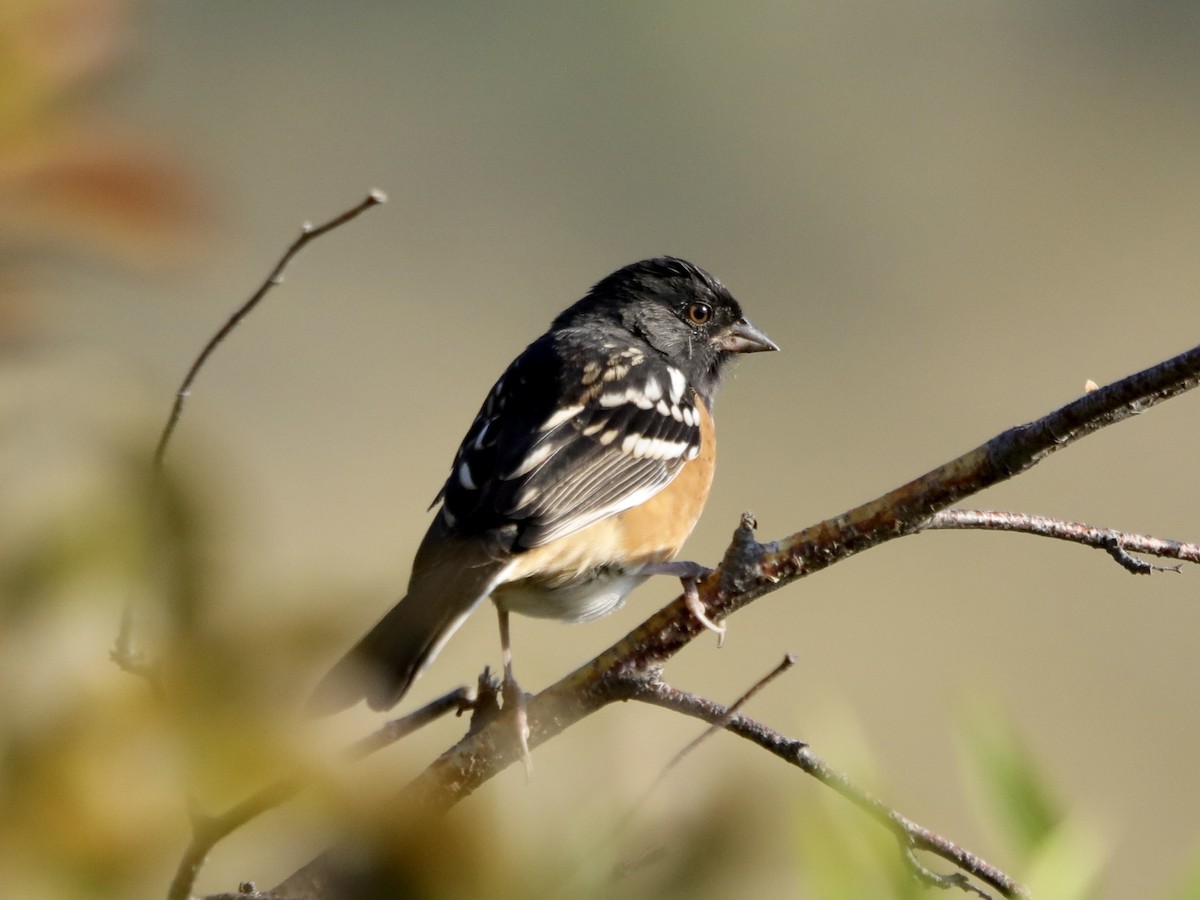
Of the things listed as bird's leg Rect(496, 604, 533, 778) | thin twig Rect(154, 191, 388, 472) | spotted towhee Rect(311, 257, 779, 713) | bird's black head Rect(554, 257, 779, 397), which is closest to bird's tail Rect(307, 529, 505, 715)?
spotted towhee Rect(311, 257, 779, 713)

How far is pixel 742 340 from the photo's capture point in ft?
12.6

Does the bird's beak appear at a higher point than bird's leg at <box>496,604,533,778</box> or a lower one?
higher

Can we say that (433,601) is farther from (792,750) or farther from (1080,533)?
(1080,533)

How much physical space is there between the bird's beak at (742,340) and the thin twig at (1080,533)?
2.29 metres

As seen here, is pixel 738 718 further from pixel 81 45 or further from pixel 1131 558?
pixel 81 45

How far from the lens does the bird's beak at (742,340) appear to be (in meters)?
3.82

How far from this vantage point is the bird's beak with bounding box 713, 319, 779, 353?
382 cm

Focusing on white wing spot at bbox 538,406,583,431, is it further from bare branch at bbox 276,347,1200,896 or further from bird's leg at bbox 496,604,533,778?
bare branch at bbox 276,347,1200,896

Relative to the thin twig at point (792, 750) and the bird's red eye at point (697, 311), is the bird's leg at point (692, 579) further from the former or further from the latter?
the bird's red eye at point (697, 311)

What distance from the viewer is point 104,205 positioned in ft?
1.92

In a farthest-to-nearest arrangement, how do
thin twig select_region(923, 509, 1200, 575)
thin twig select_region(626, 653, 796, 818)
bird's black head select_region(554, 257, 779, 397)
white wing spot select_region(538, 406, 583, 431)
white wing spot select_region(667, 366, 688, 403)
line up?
bird's black head select_region(554, 257, 779, 397) → white wing spot select_region(667, 366, 688, 403) → white wing spot select_region(538, 406, 583, 431) → thin twig select_region(923, 509, 1200, 575) → thin twig select_region(626, 653, 796, 818)

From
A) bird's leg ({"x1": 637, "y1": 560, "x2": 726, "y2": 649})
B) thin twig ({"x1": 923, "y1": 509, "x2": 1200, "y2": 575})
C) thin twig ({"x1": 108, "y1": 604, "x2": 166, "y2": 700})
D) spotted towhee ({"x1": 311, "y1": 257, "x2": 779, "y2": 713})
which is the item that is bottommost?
thin twig ({"x1": 108, "y1": 604, "x2": 166, "y2": 700})

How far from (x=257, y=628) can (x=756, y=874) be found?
10.9 inches

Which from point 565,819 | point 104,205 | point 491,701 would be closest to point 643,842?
point 565,819
